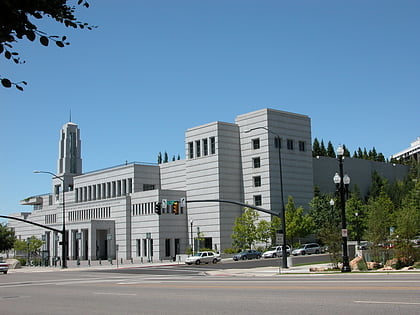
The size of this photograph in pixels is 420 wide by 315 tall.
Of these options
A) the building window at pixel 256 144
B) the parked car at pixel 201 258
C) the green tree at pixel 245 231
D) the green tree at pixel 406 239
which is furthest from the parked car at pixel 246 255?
the green tree at pixel 406 239

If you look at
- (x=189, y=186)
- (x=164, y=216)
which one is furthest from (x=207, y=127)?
(x=164, y=216)

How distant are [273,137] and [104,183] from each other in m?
32.6

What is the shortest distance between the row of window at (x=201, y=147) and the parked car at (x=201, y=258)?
22989 millimetres

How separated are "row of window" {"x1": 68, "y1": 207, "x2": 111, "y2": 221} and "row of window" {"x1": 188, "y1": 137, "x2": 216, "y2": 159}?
1725 cm

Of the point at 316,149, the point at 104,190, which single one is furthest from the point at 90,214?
the point at 316,149

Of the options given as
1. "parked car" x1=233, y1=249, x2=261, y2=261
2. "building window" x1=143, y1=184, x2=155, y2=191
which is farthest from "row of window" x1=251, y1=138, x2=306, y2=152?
"building window" x1=143, y1=184, x2=155, y2=191

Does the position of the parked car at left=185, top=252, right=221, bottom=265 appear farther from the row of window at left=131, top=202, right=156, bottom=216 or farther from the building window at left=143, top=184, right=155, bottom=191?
the building window at left=143, top=184, right=155, bottom=191

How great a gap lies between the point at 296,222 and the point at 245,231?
23.8ft

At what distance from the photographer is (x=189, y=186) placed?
265 ft

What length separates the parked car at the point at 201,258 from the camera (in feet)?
181

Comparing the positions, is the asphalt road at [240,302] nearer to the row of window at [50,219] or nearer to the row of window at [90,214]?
the row of window at [90,214]

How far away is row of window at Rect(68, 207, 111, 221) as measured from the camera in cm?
8638

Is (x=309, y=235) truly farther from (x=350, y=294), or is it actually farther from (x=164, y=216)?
(x=350, y=294)

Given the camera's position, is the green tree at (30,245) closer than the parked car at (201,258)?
No
